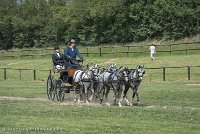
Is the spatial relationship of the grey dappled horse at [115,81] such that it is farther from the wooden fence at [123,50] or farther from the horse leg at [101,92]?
the wooden fence at [123,50]

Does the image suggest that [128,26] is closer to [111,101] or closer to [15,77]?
[15,77]

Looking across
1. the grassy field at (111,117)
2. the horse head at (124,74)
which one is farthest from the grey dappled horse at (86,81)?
the horse head at (124,74)

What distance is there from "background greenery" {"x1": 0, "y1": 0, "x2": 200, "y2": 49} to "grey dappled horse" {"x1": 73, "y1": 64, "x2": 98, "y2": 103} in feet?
157

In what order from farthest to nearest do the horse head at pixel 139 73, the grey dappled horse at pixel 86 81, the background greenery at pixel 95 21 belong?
the background greenery at pixel 95 21 < the grey dappled horse at pixel 86 81 < the horse head at pixel 139 73

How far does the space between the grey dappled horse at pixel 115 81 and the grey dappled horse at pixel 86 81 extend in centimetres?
43

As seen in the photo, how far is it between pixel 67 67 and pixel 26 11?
7582 centimetres

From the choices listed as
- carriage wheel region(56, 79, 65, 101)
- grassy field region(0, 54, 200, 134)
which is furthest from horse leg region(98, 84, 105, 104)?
carriage wheel region(56, 79, 65, 101)

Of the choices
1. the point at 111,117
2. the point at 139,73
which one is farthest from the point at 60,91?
the point at 111,117

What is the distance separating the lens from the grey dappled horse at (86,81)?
20234 millimetres

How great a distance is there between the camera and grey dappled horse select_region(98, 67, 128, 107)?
62.5ft

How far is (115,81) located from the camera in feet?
62.7

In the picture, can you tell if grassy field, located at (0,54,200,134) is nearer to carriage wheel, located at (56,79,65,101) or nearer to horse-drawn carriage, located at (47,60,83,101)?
carriage wheel, located at (56,79,65,101)

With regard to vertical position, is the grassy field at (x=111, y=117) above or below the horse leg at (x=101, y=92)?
below

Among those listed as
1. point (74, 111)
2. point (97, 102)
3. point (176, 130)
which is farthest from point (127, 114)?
point (97, 102)
